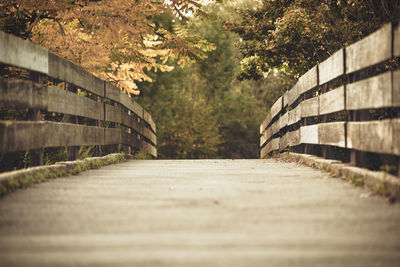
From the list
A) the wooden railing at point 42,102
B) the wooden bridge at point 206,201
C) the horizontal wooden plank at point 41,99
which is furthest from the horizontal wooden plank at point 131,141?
the wooden bridge at point 206,201

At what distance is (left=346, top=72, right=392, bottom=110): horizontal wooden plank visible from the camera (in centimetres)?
434

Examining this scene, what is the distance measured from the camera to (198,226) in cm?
315

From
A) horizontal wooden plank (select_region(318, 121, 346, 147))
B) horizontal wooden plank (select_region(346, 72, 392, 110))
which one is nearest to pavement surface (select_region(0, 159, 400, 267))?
horizontal wooden plank (select_region(346, 72, 392, 110))

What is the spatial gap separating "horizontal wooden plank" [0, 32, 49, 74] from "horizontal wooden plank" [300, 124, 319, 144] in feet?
12.4

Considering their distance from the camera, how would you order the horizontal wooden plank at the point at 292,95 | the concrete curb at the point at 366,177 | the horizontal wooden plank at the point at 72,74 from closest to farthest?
the concrete curb at the point at 366,177 < the horizontal wooden plank at the point at 72,74 < the horizontal wooden plank at the point at 292,95

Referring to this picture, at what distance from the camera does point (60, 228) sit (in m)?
3.10

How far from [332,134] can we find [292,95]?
3.66m

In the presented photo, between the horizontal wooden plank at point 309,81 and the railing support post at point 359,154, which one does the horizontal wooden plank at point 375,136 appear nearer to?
the railing support post at point 359,154

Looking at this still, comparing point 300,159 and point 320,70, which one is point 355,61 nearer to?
point 320,70

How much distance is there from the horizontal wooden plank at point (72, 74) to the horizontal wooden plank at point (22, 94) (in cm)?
40

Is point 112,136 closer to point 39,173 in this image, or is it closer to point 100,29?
point 100,29

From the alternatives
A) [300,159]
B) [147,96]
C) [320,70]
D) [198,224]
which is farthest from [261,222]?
[147,96]

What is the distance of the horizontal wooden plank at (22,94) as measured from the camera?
4.89 m

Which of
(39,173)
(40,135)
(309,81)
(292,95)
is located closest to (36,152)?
(40,135)
